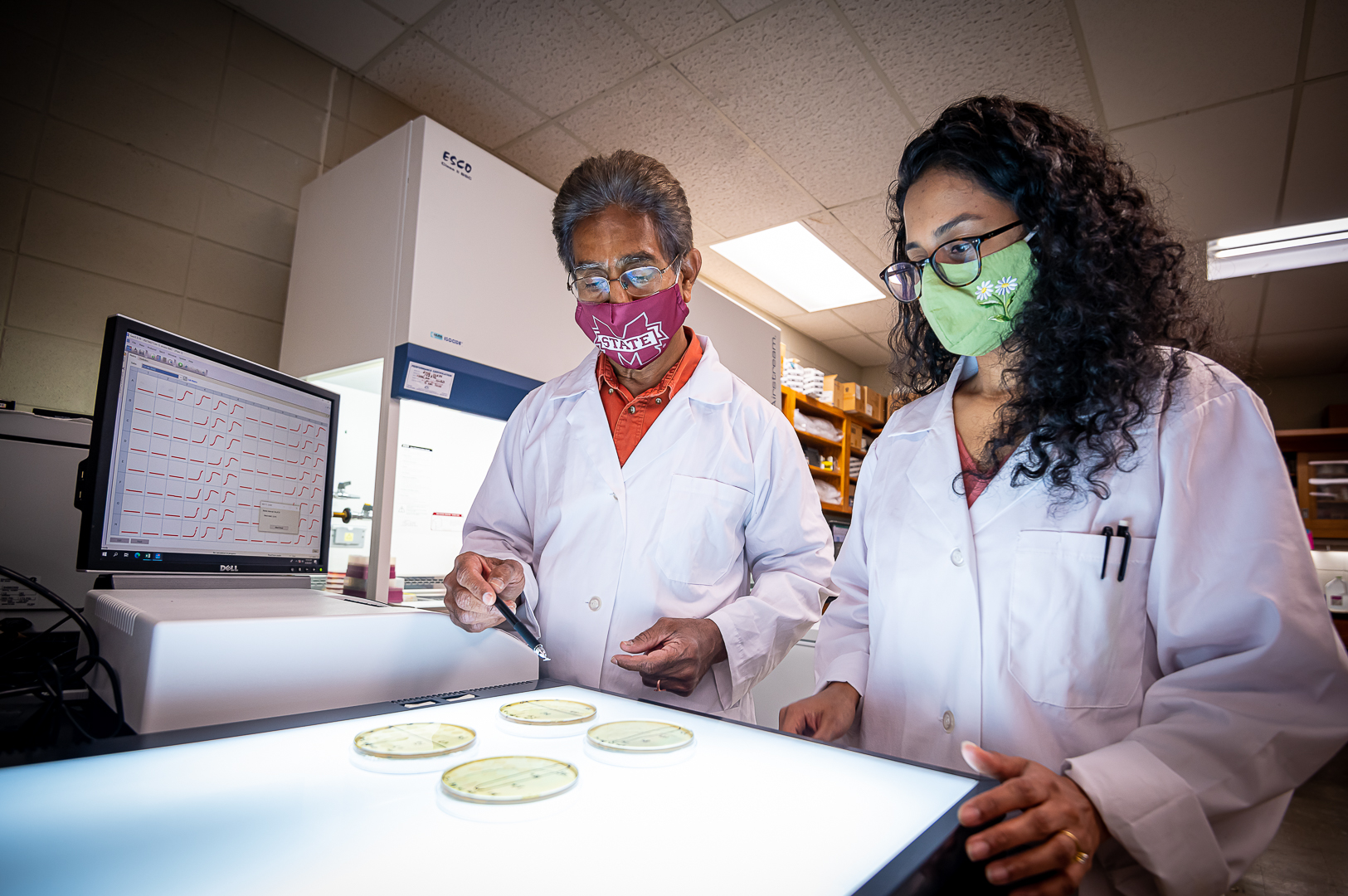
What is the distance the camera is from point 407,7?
241cm

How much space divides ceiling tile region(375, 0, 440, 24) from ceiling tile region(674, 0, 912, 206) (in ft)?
3.01

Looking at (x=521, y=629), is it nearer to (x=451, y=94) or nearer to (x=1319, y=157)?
(x=451, y=94)

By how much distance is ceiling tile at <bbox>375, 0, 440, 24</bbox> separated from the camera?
2.39 m

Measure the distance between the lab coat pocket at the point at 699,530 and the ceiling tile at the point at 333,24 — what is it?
2.24m

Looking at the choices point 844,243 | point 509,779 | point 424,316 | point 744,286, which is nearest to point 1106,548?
point 509,779

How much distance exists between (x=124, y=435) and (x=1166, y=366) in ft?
4.52

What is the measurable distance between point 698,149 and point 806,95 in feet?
1.89

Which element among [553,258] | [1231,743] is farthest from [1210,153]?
[1231,743]

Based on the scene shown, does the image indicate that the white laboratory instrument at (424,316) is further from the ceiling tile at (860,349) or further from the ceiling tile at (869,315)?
the ceiling tile at (860,349)

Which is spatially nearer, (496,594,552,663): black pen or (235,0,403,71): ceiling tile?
(496,594,552,663): black pen

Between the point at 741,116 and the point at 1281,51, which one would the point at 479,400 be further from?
the point at 1281,51

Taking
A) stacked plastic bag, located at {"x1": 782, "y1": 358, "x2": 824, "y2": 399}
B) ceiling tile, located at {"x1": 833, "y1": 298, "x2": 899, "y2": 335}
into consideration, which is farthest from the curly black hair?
ceiling tile, located at {"x1": 833, "y1": 298, "x2": 899, "y2": 335}

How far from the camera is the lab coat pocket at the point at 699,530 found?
1248 millimetres

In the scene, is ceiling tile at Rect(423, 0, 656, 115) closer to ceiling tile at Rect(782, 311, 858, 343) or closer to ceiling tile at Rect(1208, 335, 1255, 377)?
ceiling tile at Rect(1208, 335, 1255, 377)
